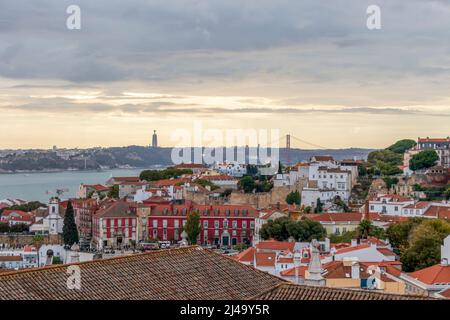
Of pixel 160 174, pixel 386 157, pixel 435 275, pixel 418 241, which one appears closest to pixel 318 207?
pixel 386 157

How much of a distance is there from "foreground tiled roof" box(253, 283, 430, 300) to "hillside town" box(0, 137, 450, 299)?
9.29 meters

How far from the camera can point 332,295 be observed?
7410mm

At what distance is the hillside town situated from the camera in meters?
21.9

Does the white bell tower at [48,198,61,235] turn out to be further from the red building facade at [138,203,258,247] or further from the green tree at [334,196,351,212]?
the green tree at [334,196,351,212]

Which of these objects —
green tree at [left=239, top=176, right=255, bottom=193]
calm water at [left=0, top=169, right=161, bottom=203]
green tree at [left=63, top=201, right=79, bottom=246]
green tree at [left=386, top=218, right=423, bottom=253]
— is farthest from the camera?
calm water at [left=0, top=169, right=161, bottom=203]

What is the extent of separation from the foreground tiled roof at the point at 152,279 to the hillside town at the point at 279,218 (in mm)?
8051

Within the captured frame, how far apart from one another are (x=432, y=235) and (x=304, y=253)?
3.47 meters

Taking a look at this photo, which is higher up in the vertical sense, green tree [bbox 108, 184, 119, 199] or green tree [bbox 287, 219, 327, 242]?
green tree [bbox 108, 184, 119, 199]

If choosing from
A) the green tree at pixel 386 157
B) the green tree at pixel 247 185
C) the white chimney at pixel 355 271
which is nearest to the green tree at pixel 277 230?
the green tree at pixel 247 185

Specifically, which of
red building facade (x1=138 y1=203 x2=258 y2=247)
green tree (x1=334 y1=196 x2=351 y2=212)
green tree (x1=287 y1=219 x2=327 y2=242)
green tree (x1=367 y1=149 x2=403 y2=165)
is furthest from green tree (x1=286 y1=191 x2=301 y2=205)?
green tree (x1=287 y1=219 x2=327 y2=242)

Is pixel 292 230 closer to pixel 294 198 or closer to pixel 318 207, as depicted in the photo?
pixel 318 207

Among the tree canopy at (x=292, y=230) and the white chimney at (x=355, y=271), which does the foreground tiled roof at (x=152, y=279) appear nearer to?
the white chimney at (x=355, y=271)

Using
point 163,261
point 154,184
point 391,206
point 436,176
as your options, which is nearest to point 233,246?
point 391,206
